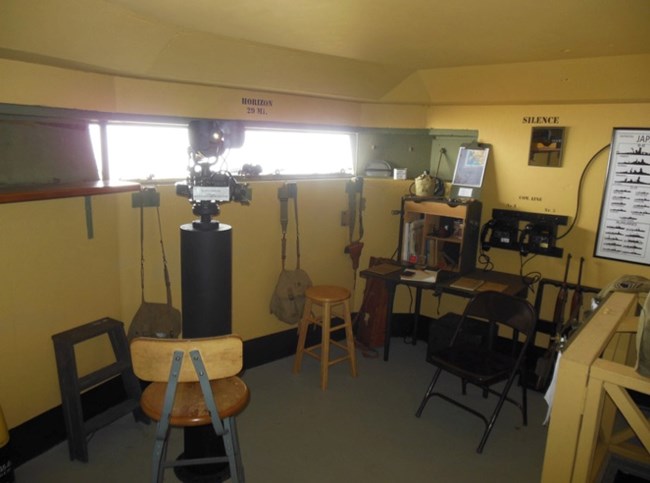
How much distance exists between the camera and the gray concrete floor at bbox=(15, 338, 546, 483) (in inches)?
98.1

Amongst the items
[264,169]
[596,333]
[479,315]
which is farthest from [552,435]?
[264,169]

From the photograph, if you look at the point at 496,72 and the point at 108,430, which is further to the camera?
the point at 496,72

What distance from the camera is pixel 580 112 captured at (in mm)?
3385

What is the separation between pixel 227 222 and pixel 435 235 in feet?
5.80

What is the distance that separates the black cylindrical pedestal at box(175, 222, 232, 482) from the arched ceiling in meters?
1.02

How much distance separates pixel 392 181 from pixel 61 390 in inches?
116

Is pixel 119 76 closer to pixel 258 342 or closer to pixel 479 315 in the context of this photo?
pixel 258 342

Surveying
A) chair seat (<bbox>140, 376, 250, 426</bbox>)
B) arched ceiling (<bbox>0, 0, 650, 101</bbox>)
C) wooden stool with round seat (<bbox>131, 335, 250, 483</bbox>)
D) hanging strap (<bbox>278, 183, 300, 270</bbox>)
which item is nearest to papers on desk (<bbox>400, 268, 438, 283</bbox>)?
hanging strap (<bbox>278, 183, 300, 270</bbox>)

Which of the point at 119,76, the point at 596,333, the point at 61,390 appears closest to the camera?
the point at 596,333

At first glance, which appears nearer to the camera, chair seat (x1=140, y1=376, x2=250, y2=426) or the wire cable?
chair seat (x1=140, y1=376, x2=250, y2=426)

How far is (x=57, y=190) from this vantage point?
2.16m

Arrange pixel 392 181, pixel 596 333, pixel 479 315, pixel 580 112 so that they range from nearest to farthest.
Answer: pixel 596 333 < pixel 479 315 < pixel 580 112 < pixel 392 181

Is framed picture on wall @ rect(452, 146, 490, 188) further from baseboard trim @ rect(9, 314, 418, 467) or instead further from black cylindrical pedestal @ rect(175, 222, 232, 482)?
black cylindrical pedestal @ rect(175, 222, 232, 482)

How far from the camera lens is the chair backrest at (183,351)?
69.0 inches
